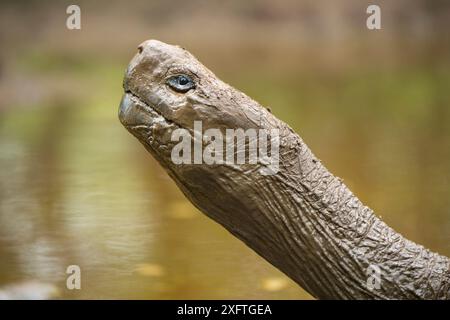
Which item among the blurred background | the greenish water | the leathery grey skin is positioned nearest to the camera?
the leathery grey skin

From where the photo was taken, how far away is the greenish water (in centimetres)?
389

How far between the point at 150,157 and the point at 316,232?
15.1 ft

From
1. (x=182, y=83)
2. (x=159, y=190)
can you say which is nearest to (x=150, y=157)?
(x=159, y=190)

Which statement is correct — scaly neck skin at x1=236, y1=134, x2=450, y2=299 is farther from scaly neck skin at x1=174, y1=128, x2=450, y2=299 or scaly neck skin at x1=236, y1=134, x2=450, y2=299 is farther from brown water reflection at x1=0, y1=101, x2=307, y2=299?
brown water reflection at x1=0, y1=101, x2=307, y2=299

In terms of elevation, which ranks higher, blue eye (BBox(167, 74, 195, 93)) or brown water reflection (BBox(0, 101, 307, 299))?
blue eye (BBox(167, 74, 195, 93))

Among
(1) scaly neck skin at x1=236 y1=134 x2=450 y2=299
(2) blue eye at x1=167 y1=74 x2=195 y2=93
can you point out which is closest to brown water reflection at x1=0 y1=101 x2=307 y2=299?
(1) scaly neck skin at x1=236 y1=134 x2=450 y2=299

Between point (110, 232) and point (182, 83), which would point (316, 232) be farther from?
point (110, 232)

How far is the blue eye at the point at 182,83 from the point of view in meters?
2.14

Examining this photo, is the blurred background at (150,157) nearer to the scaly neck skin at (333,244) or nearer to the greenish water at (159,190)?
the greenish water at (159,190)

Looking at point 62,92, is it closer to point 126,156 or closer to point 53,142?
point 53,142

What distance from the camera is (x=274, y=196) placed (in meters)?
2.16

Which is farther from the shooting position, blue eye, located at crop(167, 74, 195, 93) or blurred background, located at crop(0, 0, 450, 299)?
blurred background, located at crop(0, 0, 450, 299)

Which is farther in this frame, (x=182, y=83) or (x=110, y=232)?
(x=110, y=232)

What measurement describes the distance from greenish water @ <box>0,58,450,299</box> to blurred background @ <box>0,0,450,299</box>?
0.6 inches
